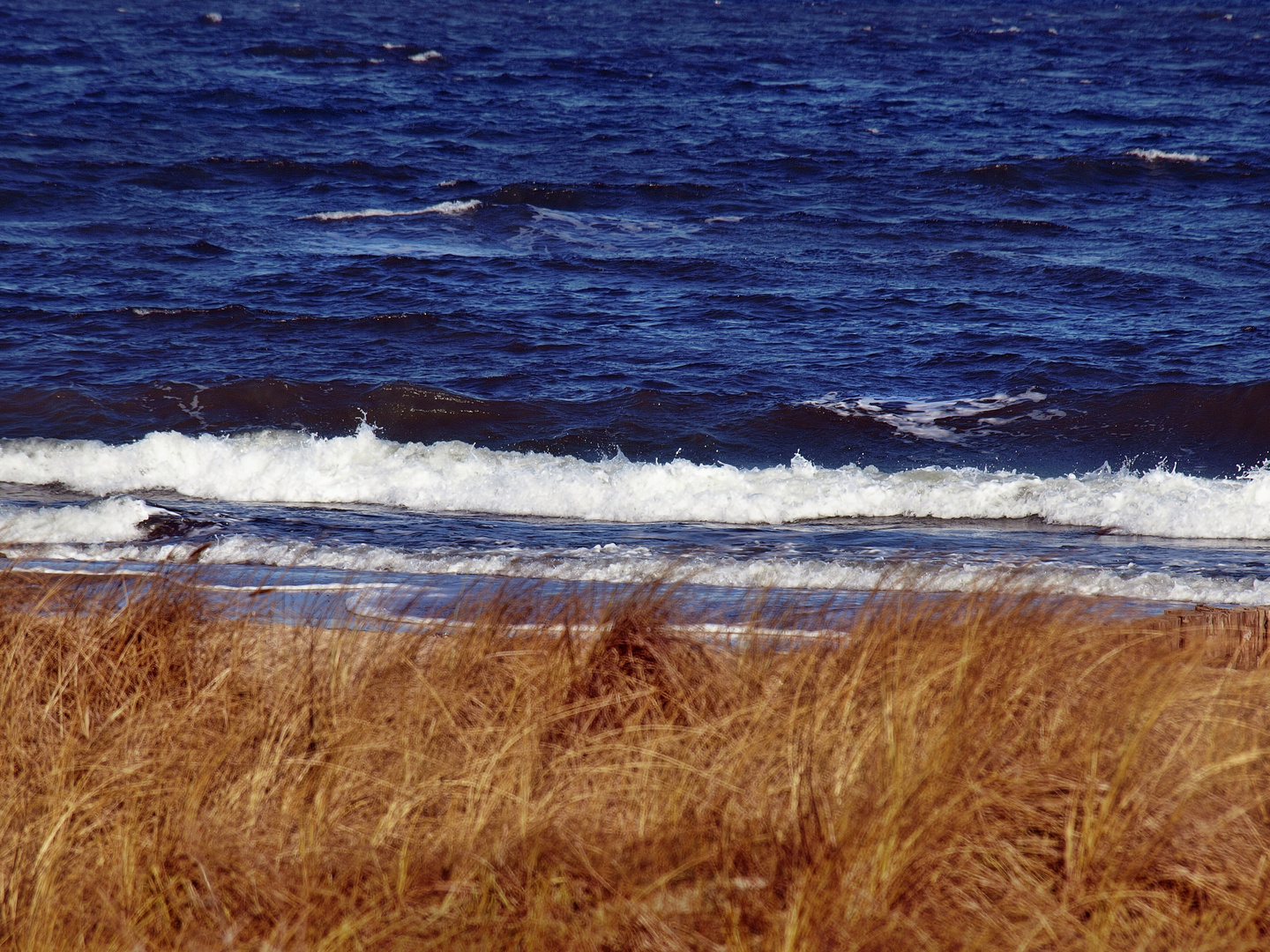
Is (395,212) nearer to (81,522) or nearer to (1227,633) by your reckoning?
(81,522)

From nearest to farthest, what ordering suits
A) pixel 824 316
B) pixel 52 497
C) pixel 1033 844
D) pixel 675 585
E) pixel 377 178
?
pixel 1033 844, pixel 675 585, pixel 52 497, pixel 824 316, pixel 377 178

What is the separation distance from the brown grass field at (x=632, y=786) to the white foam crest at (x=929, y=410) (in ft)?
26.0

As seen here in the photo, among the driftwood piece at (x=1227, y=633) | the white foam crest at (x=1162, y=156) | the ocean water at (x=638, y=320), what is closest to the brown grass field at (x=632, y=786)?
the driftwood piece at (x=1227, y=633)

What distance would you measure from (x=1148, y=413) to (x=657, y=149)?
12274 millimetres

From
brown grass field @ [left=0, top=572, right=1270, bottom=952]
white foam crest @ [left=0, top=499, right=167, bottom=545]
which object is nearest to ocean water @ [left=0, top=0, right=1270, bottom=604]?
white foam crest @ [left=0, top=499, right=167, bottom=545]

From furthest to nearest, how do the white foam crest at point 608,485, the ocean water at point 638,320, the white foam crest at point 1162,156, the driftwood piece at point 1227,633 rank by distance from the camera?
the white foam crest at point 1162,156 → the white foam crest at point 608,485 → the ocean water at point 638,320 → the driftwood piece at point 1227,633

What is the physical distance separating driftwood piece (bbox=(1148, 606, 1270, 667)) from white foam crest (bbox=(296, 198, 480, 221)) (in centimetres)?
1646

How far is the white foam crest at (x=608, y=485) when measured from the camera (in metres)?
9.07

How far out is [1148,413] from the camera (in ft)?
40.2

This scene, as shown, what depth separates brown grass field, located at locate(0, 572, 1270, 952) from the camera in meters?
2.79

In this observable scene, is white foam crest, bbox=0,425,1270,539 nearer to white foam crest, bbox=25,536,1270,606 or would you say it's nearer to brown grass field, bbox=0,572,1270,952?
white foam crest, bbox=25,536,1270,606

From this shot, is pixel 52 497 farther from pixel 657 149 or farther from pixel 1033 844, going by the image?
pixel 657 149

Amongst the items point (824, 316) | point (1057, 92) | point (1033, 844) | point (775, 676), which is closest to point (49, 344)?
point (824, 316)

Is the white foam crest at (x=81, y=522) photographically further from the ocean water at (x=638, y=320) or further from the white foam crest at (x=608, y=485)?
the white foam crest at (x=608, y=485)
